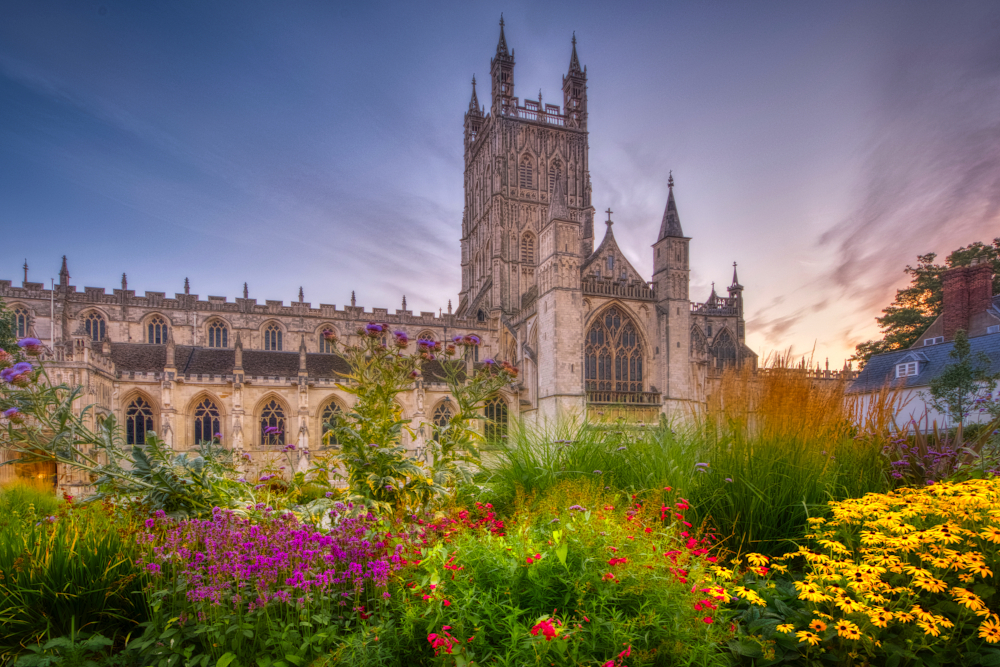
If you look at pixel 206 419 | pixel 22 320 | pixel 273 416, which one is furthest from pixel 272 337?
pixel 22 320

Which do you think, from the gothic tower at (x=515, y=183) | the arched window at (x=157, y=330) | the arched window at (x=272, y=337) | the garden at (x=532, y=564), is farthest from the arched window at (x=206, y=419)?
the garden at (x=532, y=564)

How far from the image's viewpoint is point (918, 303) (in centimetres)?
3322

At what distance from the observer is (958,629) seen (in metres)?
3.05

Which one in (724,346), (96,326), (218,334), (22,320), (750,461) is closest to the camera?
(750,461)

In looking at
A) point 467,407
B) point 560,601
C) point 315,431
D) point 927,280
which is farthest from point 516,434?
point 927,280

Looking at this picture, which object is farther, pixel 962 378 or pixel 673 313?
pixel 673 313

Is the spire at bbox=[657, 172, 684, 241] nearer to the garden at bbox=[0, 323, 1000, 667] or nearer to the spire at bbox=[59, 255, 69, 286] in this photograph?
the garden at bbox=[0, 323, 1000, 667]

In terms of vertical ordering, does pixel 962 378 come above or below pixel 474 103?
below

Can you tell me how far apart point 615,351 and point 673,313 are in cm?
366

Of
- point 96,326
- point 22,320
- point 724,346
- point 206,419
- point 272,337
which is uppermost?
point 22,320

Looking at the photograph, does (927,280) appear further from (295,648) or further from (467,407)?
(295,648)

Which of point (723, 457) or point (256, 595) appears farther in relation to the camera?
point (723, 457)

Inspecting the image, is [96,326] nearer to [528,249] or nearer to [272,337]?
[272,337]

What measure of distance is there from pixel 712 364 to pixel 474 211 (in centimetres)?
2194
